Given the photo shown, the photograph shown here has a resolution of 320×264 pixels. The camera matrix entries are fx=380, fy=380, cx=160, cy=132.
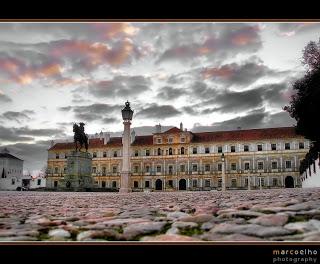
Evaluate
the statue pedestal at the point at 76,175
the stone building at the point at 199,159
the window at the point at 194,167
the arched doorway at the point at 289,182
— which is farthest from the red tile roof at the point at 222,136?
the statue pedestal at the point at 76,175

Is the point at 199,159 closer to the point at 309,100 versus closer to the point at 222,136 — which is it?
the point at 222,136

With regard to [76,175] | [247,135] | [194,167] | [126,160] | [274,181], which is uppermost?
[247,135]

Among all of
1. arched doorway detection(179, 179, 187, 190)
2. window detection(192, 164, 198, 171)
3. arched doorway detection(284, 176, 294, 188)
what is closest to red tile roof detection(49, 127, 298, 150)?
window detection(192, 164, 198, 171)

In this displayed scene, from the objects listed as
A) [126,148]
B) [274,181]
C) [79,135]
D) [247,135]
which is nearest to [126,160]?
[126,148]

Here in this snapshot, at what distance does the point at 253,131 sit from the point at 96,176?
825 inches

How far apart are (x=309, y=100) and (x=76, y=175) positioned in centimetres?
1664

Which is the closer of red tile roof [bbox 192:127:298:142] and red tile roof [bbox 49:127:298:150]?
red tile roof [bbox 192:127:298:142]

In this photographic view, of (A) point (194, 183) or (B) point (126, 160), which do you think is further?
(A) point (194, 183)

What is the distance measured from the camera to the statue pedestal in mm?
24078

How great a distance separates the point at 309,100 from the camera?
11141mm

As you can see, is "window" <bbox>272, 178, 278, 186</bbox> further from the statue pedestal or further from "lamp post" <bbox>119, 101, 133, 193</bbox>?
"lamp post" <bbox>119, 101, 133, 193</bbox>

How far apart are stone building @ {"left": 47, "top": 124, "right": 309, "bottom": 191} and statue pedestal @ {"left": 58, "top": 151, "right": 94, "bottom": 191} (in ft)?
59.7
